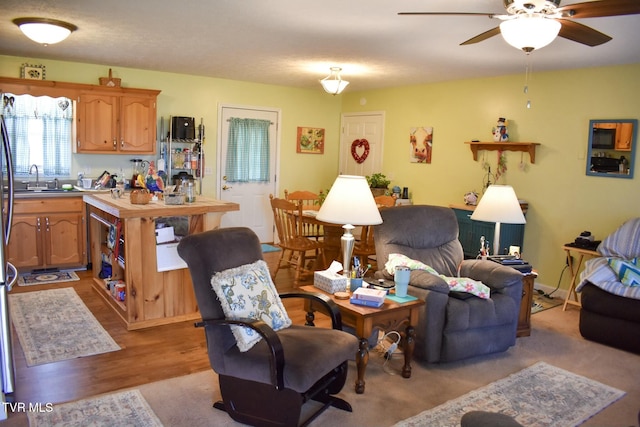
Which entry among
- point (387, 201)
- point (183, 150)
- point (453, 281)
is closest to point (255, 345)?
point (453, 281)

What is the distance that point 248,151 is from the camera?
295 inches

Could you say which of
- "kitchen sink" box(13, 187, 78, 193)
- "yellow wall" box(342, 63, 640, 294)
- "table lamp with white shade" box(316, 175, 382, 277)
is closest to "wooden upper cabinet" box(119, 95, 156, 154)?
"kitchen sink" box(13, 187, 78, 193)

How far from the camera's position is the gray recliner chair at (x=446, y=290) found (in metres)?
3.50

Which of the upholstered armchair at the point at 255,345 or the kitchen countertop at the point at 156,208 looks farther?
the kitchen countertop at the point at 156,208

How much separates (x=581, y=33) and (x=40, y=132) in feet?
18.5

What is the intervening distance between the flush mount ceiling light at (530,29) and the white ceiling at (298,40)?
0.37 m

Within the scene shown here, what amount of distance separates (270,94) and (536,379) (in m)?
5.47

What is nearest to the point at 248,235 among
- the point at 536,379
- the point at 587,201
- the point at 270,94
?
the point at 536,379

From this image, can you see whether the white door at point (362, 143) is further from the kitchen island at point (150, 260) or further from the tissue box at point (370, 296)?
the tissue box at point (370, 296)

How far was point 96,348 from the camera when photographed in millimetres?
3654

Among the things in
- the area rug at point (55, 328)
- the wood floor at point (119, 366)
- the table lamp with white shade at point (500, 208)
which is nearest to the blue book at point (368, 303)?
the wood floor at point (119, 366)

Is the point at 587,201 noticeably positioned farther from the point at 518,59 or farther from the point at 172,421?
the point at 172,421

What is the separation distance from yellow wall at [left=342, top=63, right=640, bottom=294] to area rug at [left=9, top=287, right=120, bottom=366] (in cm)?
437

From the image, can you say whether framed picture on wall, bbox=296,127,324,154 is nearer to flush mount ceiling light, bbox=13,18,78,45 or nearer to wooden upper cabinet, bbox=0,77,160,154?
wooden upper cabinet, bbox=0,77,160,154
